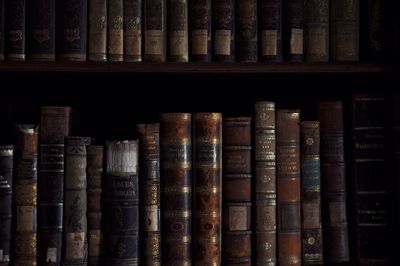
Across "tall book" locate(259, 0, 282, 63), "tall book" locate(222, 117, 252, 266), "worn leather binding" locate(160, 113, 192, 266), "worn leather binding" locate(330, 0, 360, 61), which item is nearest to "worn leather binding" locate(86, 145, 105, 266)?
"worn leather binding" locate(160, 113, 192, 266)

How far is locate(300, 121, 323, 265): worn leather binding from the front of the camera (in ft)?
3.95

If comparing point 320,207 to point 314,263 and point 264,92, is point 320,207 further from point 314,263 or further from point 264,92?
point 264,92

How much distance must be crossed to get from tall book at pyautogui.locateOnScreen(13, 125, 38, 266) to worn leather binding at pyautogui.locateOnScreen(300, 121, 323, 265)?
1.56ft

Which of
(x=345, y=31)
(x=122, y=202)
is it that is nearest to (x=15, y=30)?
(x=122, y=202)

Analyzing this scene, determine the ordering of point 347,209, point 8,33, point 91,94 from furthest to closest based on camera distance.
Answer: point 91,94 < point 347,209 < point 8,33

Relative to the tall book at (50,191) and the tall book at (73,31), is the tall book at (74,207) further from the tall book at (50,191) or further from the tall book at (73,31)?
the tall book at (73,31)

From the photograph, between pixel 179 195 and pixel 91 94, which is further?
pixel 91 94

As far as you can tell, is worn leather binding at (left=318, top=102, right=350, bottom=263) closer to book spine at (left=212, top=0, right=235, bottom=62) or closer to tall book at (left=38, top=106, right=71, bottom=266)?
book spine at (left=212, top=0, right=235, bottom=62)

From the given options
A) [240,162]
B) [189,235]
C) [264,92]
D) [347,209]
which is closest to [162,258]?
[189,235]

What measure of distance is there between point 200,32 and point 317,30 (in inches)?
8.3

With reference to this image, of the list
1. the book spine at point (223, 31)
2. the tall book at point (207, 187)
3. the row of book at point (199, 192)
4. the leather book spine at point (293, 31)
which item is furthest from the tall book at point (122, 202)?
the leather book spine at point (293, 31)

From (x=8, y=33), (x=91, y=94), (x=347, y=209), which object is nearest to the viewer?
(x=8, y=33)

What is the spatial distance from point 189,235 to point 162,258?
6 cm

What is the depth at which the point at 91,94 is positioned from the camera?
4.62 ft
